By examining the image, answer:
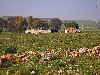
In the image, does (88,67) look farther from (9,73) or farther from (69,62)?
(9,73)

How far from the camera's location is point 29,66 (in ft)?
54.4

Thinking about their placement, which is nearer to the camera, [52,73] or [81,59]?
[52,73]

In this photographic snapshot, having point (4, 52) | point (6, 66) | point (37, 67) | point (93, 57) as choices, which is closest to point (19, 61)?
point (6, 66)

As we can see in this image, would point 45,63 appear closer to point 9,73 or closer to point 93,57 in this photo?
point 9,73

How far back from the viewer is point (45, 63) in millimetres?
17578

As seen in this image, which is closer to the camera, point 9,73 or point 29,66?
point 9,73

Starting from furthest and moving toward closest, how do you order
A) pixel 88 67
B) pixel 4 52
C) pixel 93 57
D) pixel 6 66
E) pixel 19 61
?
pixel 4 52
pixel 93 57
pixel 19 61
pixel 6 66
pixel 88 67

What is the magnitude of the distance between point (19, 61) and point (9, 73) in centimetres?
343

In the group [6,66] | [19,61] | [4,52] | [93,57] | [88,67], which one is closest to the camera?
[88,67]

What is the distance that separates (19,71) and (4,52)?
36.0ft

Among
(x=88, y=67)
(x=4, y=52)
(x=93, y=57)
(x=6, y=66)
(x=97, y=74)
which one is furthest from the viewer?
(x=4, y=52)

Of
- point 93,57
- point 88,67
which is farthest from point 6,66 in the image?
point 93,57

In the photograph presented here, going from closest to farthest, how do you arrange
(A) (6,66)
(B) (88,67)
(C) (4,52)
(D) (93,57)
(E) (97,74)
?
(E) (97,74), (B) (88,67), (A) (6,66), (D) (93,57), (C) (4,52)

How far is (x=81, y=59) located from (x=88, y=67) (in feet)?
9.68
